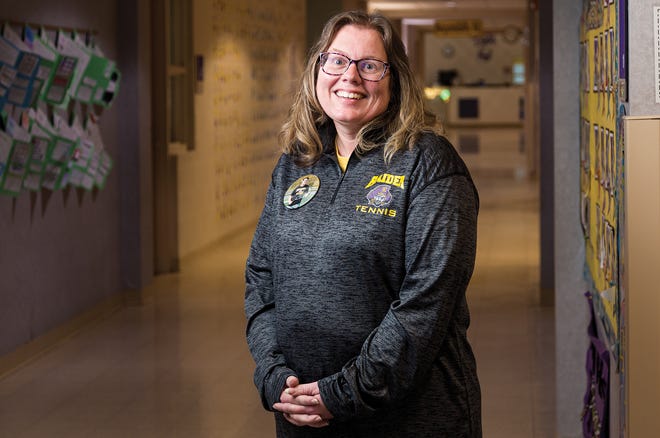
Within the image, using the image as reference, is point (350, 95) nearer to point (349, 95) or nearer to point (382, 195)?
point (349, 95)

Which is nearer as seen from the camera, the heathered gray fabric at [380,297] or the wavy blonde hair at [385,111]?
the heathered gray fabric at [380,297]

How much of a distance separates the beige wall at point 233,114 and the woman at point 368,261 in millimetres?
7623

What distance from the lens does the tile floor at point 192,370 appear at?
207 inches

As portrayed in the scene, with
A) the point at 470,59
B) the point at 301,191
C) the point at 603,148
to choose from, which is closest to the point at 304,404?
the point at 301,191

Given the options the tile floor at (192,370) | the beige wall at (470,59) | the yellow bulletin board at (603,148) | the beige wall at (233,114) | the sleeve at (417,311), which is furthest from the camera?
the beige wall at (470,59)

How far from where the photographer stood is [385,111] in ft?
8.13

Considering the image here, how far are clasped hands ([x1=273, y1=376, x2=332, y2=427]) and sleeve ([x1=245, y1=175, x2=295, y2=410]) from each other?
29mm

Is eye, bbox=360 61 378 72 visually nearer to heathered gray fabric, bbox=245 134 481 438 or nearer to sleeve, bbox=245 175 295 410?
heathered gray fabric, bbox=245 134 481 438

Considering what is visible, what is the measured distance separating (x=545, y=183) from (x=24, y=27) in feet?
12.9

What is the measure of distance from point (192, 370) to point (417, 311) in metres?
4.18

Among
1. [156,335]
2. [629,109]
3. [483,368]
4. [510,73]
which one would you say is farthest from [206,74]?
[510,73]

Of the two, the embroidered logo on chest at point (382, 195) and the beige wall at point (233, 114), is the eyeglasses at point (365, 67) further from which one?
the beige wall at point (233, 114)

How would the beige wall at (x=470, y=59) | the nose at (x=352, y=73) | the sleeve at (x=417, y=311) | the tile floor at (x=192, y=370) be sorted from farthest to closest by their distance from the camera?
the beige wall at (x=470, y=59), the tile floor at (x=192, y=370), the nose at (x=352, y=73), the sleeve at (x=417, y=311)

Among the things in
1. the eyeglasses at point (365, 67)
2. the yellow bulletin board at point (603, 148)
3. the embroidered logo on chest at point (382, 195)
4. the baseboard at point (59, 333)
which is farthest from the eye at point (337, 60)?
the baseboard at point (59, 333)
